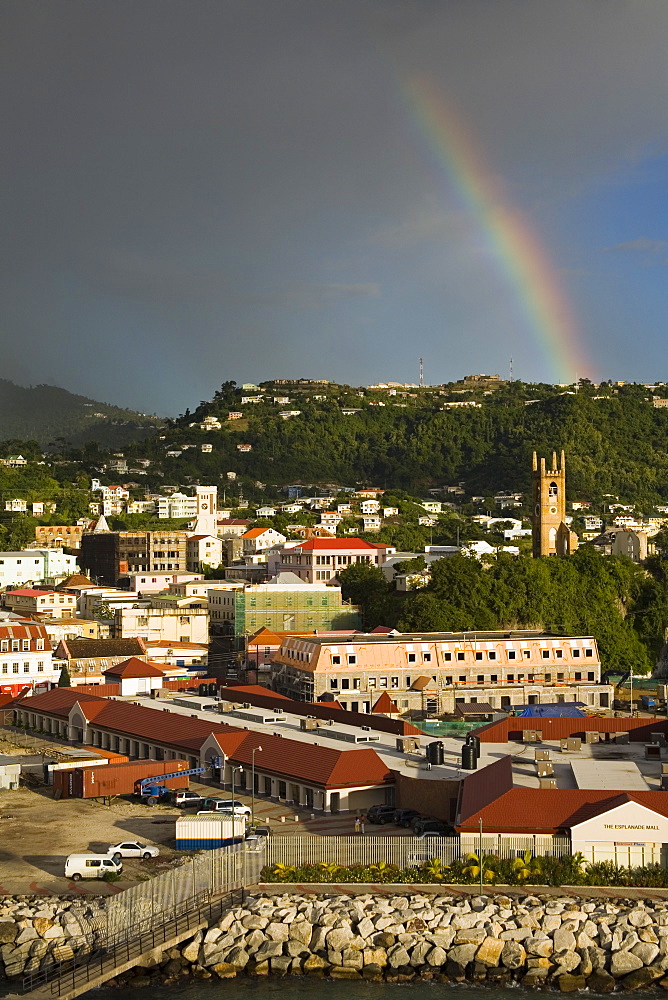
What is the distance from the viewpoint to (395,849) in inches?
1028

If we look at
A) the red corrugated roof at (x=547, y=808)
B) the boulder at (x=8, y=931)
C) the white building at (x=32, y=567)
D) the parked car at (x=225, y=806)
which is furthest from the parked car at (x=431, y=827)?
the white building at (x=32, y=567)

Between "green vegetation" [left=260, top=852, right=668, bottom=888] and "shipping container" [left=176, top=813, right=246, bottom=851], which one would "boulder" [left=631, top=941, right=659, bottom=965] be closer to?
"green vegetation" [left=260, top=852, right=668, bottom=888]

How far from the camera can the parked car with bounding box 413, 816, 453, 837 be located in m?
28.0

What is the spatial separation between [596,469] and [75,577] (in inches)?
2936

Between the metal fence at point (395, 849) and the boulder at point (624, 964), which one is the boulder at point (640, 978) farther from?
the metal fence at point (395, 849)

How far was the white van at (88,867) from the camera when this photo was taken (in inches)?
1023

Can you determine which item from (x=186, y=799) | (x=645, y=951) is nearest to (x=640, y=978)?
(x=645, y=951)

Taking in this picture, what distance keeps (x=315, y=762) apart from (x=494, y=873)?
305 inches

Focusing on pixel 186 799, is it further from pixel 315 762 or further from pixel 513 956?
pixel 513 956

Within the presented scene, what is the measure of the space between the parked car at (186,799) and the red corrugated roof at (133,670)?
17390 mm

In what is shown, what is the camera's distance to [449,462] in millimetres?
165625

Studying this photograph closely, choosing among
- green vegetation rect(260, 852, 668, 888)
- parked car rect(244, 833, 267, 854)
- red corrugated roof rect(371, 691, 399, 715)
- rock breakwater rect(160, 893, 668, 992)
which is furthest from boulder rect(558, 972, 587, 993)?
red corrugated roof rect(371, 691, 399, 715)

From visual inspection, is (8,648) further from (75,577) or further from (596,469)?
(596,469)

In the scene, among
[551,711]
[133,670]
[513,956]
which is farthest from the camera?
[133,670]
